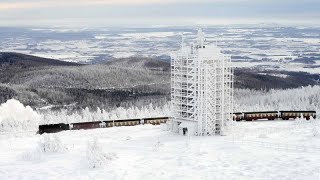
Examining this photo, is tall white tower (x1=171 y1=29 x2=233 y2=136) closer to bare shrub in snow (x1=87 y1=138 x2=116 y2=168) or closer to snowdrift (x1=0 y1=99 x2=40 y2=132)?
bare shrub in snow (x1=87 y1=138 x2=116 y2=168)

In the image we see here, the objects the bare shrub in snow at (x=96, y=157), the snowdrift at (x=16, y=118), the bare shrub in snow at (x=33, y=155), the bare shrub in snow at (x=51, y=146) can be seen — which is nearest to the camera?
the bare shrub in snow at (x=96, y=157)

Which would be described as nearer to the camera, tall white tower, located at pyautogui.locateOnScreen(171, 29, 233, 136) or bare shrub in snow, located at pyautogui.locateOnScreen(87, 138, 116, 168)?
bare shrub in snow, located at pyautogui.locateOnScreen(87, 138, 116, 168)

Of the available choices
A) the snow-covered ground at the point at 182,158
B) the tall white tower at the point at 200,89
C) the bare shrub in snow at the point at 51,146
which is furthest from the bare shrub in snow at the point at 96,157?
the tall white tower at the point at 200,89

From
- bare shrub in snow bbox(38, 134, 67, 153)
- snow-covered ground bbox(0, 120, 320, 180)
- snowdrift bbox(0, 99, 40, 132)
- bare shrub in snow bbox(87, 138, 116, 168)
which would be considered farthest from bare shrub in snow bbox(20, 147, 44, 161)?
snowdrift bbox(0, 99, 40, 132)

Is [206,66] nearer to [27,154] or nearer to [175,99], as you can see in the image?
[175,99]

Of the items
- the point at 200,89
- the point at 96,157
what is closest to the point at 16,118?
the point at 200,89

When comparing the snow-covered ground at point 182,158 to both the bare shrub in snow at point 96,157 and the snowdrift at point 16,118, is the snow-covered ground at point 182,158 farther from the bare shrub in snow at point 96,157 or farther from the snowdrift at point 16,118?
the snowdrift at point 16,118
